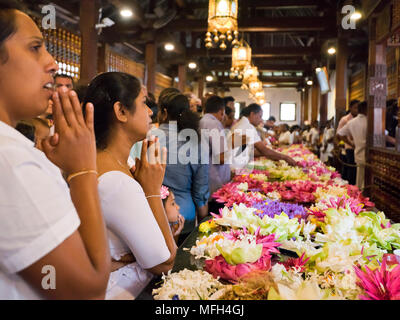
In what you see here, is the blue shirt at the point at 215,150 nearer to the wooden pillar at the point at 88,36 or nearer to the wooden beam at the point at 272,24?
the wooden pillar at the point at 88,36

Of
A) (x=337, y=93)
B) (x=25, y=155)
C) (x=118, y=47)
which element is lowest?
(x=25, y=155)

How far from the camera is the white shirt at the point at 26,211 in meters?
0.76

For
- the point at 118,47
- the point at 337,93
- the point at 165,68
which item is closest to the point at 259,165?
the point at 337,93

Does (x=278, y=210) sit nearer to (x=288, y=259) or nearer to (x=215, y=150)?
(x=288, y=259)

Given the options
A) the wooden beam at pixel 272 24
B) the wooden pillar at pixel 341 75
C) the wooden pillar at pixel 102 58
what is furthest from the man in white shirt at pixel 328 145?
the wooden pillar at pixel 102 58

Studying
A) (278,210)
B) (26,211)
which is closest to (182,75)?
(278,210)

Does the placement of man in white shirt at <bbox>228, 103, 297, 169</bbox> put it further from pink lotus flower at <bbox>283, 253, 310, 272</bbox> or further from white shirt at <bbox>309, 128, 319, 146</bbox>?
white shirt at <bbox>309, 128, 319, 146</bbox>

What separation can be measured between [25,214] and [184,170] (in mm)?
2073

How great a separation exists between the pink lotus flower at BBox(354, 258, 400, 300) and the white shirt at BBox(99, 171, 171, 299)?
→ 0.62m

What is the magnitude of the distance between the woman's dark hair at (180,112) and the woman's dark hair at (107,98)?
4.39 feet

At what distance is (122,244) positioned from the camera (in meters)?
1.32

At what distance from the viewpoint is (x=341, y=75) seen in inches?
367
